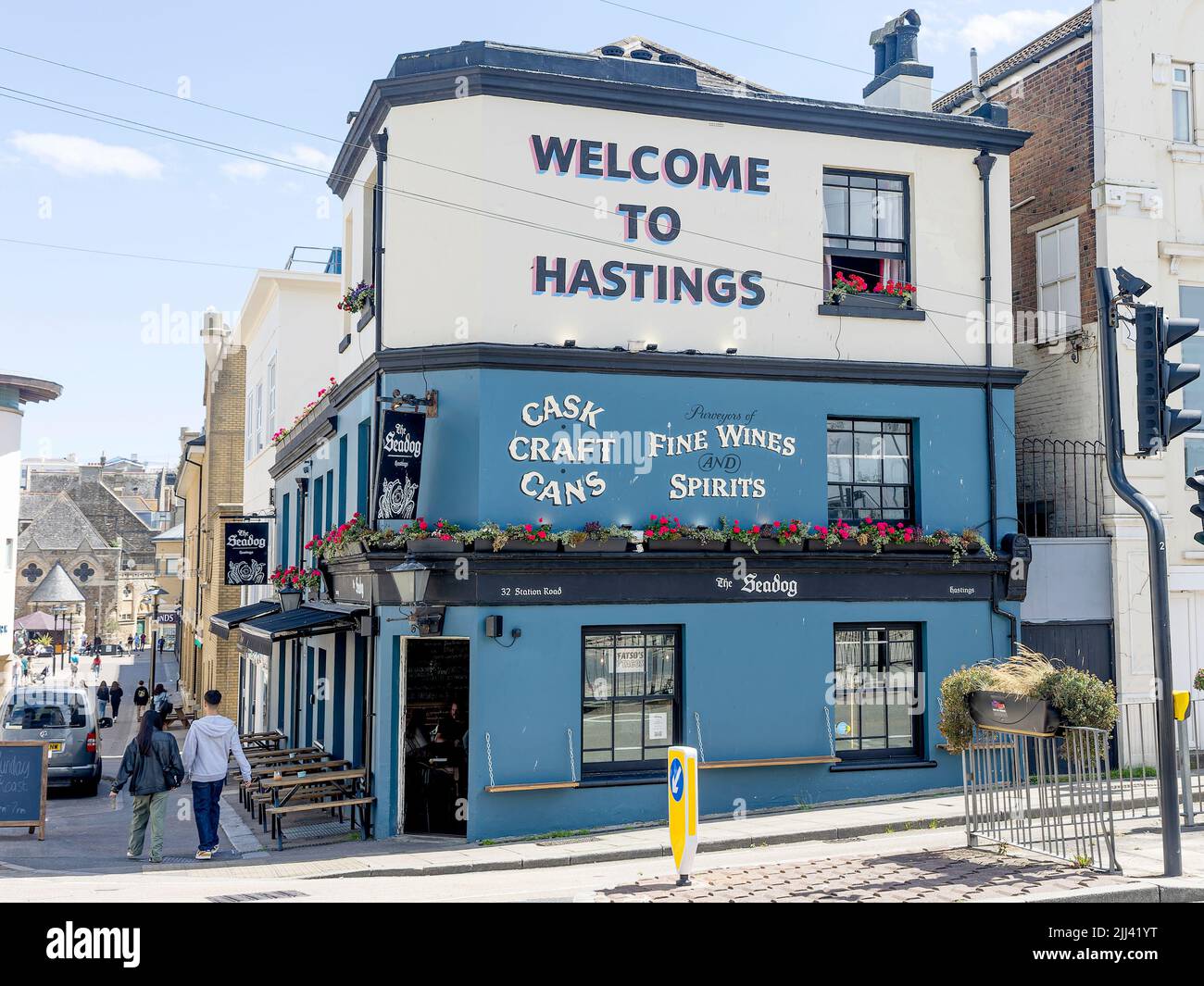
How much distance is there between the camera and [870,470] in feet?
51.3

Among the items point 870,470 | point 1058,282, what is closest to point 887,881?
point 870,470

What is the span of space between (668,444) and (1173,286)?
8564mm

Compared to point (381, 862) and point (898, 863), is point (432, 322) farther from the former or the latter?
point (898, 863)

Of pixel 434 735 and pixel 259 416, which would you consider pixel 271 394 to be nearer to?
pixel 259 416

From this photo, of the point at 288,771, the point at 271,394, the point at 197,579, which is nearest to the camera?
the point at 288,771

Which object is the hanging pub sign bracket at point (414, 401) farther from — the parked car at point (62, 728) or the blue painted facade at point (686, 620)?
the parked car at point (62, 728)

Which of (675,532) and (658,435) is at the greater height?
(658,435)

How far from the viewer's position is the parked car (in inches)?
853

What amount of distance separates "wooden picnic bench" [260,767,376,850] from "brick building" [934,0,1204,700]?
30.7ft

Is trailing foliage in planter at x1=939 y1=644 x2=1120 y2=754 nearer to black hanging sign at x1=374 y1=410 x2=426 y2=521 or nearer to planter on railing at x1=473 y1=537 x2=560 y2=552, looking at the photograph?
planter on railing at x1=473 y1=537 x2=560 y2=552

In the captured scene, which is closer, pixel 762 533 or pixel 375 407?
pixel 375 407

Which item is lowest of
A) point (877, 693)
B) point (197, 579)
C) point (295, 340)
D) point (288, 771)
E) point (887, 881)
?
point (887, 881)

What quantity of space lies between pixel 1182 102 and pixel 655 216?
29.8 ft
